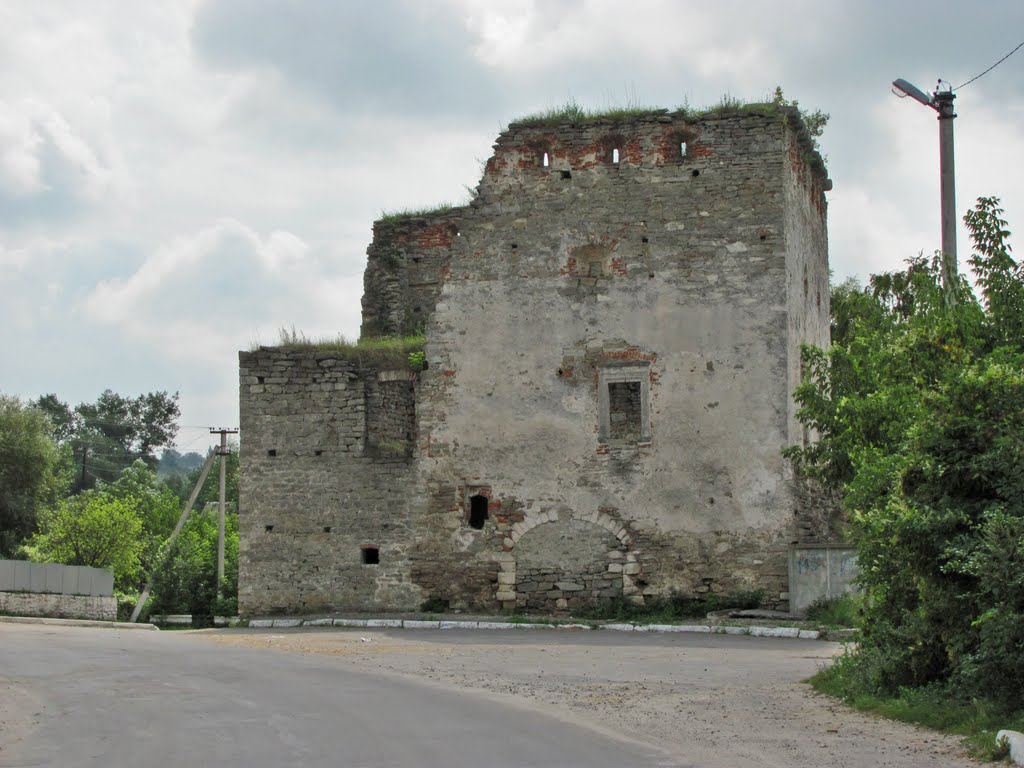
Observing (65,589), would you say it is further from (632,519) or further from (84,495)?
(84,495)

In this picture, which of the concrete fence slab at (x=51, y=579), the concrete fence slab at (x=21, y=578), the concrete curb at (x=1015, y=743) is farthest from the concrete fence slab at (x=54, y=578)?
the concrete curb at (x=1015, y=743)

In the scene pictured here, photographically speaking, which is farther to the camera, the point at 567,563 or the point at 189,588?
the point at 189,588

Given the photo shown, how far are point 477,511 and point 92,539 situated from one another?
25.1 m

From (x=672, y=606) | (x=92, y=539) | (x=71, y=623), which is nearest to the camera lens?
(x=672, y=606)

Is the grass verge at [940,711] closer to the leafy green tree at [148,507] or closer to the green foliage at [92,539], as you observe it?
the leafy green tree at [148,507]

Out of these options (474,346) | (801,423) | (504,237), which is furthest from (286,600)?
(801,423)

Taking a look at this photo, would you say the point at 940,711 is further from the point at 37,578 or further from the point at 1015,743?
the point at 37,578

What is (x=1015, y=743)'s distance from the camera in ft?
29.5

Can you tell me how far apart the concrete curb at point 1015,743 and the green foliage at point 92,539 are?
37.5m

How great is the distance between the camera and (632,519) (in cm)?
2242

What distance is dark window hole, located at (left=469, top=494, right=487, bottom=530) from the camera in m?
23.2

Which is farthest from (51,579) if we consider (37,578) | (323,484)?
(323,484)

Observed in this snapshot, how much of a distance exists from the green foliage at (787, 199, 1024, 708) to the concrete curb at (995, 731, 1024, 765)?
3.21ft

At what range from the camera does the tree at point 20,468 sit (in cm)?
4622
